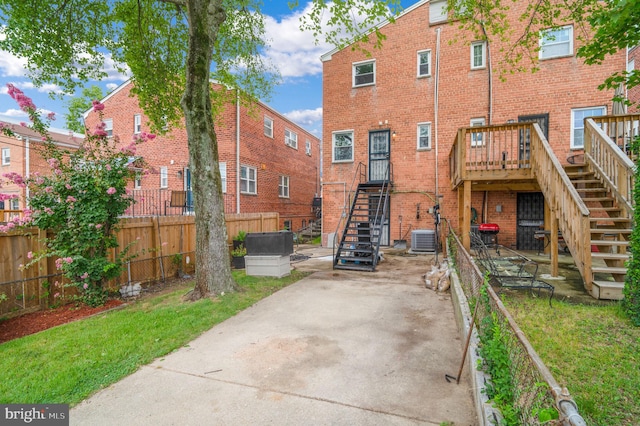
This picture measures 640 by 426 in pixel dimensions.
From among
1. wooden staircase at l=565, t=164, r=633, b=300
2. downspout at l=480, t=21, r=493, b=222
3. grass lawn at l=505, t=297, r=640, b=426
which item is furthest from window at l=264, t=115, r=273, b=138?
grass lawn at l=505, t=297, r=640, b=426

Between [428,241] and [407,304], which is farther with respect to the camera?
[428,241]

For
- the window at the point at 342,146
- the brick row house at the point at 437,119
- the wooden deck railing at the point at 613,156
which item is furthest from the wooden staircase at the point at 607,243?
the window at the point at 342,146

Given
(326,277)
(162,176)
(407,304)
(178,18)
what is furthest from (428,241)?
(162,176)

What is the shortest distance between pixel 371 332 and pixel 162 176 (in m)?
14.4

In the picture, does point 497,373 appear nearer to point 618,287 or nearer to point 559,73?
point 618,287

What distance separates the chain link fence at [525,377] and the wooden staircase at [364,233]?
5788 mm

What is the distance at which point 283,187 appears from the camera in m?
18.9

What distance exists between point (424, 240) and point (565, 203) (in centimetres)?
606

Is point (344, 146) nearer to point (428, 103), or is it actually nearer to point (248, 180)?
point (428, 103)

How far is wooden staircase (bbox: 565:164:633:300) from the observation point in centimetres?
512

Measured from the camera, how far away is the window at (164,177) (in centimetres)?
1554

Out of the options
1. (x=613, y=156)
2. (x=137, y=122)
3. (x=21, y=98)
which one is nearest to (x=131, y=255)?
(x=21, y=98)

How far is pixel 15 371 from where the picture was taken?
3.53 metres

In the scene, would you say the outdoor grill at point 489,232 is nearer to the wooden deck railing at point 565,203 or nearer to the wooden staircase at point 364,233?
the wooden staircase at point 364,233
